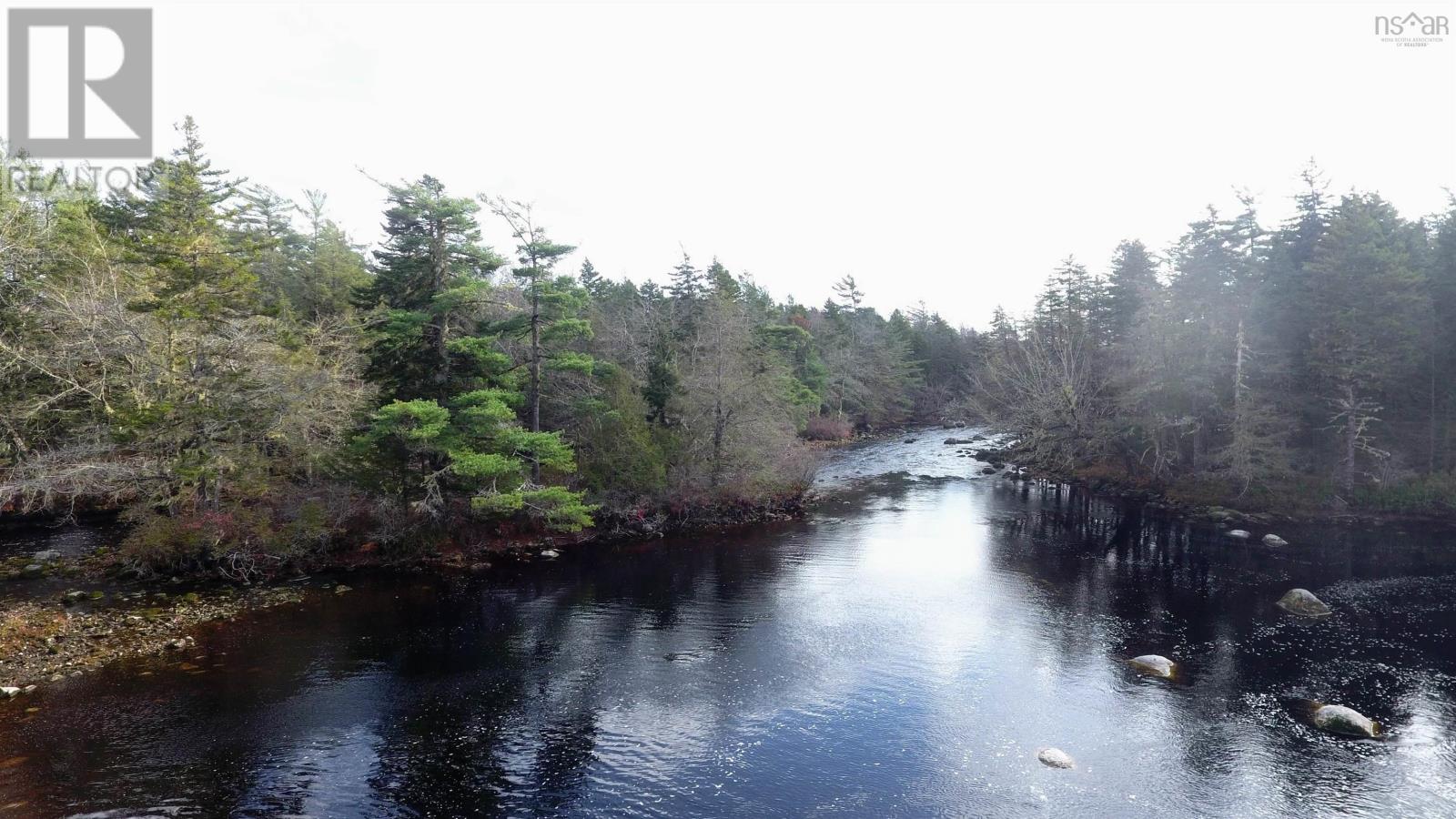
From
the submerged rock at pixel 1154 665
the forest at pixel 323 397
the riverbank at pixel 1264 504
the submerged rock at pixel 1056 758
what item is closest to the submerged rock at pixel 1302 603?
the submerged rock at pixel 1154 665

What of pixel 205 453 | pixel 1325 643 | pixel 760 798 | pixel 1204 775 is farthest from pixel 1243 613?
pixel 205 453

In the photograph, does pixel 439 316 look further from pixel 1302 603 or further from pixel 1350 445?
pixel 1350 445

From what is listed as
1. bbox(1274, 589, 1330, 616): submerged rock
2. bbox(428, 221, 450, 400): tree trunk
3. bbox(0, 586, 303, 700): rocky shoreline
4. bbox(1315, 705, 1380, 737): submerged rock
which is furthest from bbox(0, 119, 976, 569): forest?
bbox(1315, 705, 1380, 737): submerged rock

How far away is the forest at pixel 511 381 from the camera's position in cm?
2147

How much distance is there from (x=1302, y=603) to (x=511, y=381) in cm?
2610

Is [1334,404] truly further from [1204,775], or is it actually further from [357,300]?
[357,300]

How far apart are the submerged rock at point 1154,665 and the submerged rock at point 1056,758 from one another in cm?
494

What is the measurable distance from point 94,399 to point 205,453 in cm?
358

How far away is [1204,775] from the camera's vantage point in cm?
1191

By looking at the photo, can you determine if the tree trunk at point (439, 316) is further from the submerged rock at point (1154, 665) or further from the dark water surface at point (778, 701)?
the submerged rock at point (1154, 665)

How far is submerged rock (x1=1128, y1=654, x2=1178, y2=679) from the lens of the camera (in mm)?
15883

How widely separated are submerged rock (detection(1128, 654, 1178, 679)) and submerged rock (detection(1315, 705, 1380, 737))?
2745mm

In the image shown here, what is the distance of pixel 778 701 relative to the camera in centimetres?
1469

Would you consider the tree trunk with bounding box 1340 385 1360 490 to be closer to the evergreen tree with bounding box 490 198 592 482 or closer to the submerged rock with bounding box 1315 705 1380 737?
the submerged rock with bounding box 1315 705 1380 737
